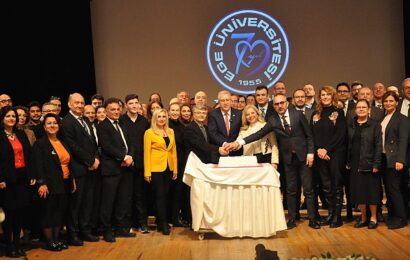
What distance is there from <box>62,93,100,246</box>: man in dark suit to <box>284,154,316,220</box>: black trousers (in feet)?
6.92

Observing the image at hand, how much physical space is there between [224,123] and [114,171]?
1.34 meters

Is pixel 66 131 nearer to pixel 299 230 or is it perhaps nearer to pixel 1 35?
pixel 299 230

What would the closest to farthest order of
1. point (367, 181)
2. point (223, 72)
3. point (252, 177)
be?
point (252, 177)
point (367, 181)
point (223, 72)

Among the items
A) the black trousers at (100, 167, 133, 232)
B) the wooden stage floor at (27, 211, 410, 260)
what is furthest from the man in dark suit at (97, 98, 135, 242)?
the wooden stage floor at (27, 211, 410, 260)

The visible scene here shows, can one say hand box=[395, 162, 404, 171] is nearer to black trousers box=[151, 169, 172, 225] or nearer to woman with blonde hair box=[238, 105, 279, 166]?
woman with blonde hair box=[238, 105, 279, 166]

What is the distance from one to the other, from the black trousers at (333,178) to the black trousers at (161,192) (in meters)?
1.73

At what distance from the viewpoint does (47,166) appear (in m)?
5.79

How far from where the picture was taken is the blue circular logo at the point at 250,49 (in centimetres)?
1016

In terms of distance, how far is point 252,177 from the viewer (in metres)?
6.05

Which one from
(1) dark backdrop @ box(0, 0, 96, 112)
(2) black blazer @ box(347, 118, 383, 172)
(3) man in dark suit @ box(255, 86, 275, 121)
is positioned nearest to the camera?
(2) black blazer @ box(347, 118, 383, 172)

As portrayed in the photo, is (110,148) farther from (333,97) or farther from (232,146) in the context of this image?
(333,97)

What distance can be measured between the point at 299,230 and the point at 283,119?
122 cm

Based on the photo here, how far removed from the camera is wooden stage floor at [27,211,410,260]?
5.42 meters

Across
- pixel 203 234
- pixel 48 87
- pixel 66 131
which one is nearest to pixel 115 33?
pixel 48 87
